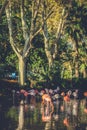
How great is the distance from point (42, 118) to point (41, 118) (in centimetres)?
5

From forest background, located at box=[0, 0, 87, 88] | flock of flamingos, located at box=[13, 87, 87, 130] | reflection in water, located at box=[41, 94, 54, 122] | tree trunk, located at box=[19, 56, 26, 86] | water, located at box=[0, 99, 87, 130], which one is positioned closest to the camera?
water, located at box=[0, 99, 87, 130]

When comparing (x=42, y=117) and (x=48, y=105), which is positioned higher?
(x=42, y=117)

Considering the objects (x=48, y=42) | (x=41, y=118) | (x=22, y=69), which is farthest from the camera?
(x=48, y=42)

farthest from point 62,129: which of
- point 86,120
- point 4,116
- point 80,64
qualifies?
point 80,64

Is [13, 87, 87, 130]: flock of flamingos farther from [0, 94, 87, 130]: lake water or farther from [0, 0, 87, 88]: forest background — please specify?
[0, 0, 87, 88]: forest background

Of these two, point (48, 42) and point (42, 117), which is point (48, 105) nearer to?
point (42, 117)

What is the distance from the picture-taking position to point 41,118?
2462 cm

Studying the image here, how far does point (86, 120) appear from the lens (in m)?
24.0

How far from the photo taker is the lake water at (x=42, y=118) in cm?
2146

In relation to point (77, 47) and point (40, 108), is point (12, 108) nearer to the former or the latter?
point (40, 108)

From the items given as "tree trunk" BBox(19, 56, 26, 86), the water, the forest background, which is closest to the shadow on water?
the water

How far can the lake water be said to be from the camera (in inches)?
845

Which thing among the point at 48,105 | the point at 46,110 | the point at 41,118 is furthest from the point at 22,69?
the point at 41,118

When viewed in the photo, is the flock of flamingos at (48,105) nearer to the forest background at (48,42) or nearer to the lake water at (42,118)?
the lake water at (42,118)
